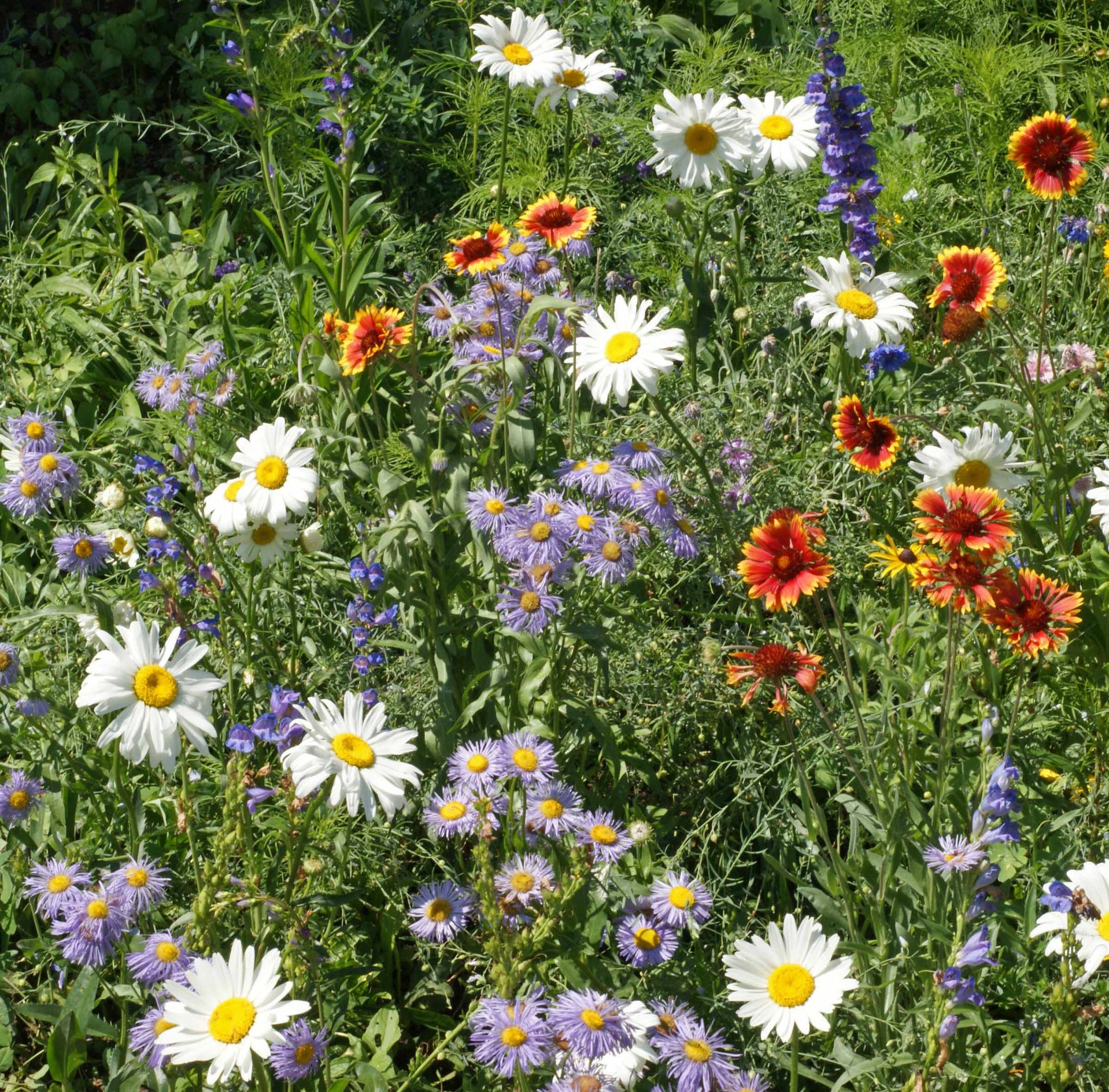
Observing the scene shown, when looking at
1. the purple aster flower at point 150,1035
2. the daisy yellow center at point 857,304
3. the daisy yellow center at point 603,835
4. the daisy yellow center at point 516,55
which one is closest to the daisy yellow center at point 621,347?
the daisy yellow center at point 857,304

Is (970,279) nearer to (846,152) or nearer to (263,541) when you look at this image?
(846,152)

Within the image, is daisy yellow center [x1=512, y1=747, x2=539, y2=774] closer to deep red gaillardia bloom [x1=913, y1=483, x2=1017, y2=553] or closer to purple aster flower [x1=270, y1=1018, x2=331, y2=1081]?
purple aster flower [x1=270, y1=1018, x2=331, y2=1081]

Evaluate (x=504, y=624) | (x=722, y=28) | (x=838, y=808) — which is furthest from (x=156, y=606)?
(x=722, y=28)

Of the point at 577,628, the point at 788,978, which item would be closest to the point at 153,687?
the point at 577,628

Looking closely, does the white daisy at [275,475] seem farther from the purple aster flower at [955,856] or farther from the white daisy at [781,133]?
the white daisy at [781,133]

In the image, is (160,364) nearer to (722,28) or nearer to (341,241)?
(341,241)

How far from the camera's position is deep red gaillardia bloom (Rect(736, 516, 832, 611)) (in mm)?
1666

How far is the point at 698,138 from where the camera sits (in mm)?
2680

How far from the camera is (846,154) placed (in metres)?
2.82

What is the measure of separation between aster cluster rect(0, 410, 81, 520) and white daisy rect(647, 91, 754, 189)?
135 centimetres

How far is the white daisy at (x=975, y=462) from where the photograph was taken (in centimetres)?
206

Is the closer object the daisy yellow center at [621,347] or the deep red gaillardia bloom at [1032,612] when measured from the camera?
the deep red gaillardia bloom at [1032,612]

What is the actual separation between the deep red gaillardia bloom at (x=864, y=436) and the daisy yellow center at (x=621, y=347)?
37 centimetres

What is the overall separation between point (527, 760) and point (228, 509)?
0.62 metres
